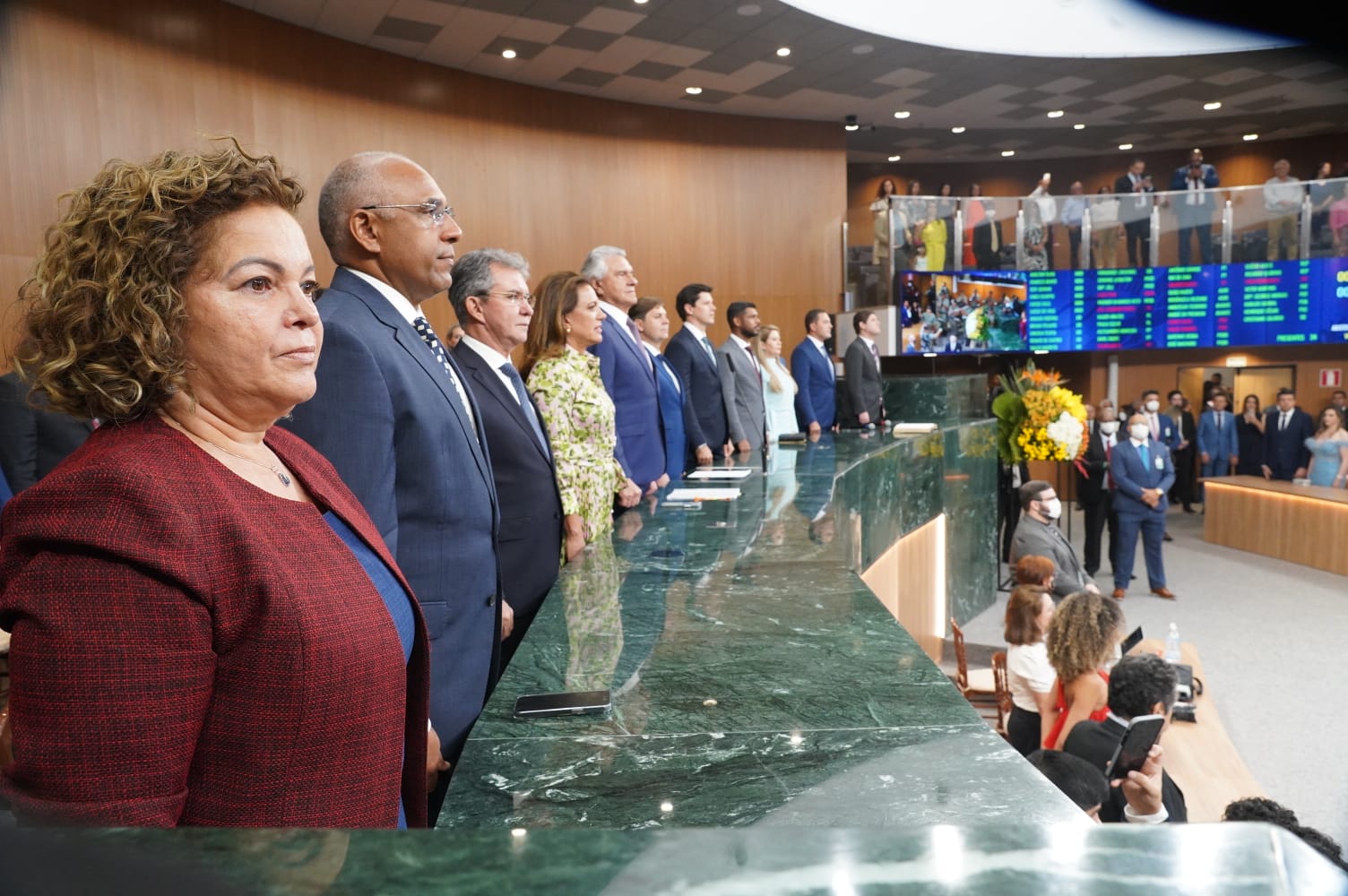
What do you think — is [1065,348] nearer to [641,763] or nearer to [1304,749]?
[1304,749]

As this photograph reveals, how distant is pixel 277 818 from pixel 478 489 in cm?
106

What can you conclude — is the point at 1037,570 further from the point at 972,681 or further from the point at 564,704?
the point at 564,704

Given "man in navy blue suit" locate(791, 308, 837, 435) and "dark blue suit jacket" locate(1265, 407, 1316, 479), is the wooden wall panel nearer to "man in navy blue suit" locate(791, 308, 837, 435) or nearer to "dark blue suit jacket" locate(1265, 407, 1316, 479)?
"man in navy blue suit" locate(791, 308, 837, 435)

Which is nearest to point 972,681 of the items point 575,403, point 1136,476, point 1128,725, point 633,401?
point 1128,725

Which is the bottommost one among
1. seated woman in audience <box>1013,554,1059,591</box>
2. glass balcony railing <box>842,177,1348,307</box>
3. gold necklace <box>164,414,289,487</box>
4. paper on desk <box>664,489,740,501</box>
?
seated woman in audience <box>1013,554,1059,591</box>

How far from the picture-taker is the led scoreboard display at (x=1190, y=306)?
12.7 metres

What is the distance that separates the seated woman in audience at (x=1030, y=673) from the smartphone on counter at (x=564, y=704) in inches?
117

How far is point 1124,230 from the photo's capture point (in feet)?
42.0

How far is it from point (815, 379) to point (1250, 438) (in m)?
8.21

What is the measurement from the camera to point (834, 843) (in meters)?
0.48

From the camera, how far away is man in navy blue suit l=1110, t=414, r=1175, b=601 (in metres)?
9.36

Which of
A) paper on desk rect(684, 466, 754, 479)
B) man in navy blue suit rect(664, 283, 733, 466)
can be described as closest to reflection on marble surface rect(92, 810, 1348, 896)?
paper on desk rect(684, 466, 754, 479)

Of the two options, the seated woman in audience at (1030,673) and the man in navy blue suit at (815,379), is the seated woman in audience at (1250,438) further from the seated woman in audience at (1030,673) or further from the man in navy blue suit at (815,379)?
the seated woman in audience at (1030,673)

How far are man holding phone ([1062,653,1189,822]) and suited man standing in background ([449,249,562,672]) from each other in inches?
74.8
